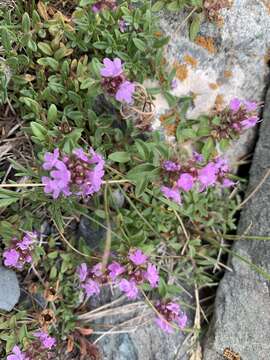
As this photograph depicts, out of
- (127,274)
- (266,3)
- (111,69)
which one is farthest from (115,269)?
(266,3)

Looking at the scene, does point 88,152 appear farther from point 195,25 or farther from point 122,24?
point 195,25

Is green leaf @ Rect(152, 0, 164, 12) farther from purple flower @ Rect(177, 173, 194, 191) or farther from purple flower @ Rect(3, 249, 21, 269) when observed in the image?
purple flower @ Rect(3, 249, 21, 269)

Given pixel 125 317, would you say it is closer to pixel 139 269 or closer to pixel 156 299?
pixel 156 299

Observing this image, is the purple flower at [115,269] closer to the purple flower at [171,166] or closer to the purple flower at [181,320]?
the purple flower at [181,320]

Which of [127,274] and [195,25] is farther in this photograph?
[195,25]

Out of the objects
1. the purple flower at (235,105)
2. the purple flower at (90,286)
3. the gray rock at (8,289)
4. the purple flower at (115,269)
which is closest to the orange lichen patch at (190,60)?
the purple flower at (235,105)
